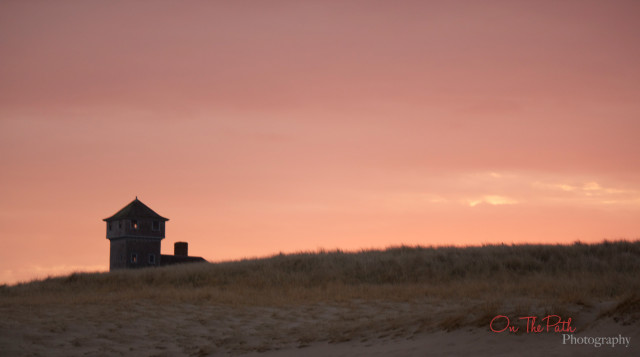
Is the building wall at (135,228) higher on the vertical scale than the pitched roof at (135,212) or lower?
lower

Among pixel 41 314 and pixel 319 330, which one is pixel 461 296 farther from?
pixel 41 314

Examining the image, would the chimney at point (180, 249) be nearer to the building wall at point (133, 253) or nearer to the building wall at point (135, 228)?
the building wall at point (135, 228)

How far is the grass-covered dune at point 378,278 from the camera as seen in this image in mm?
24781

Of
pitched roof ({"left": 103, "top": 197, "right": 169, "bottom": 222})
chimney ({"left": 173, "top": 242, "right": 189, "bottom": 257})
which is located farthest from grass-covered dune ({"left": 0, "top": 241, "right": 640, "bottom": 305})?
chimney ({"left": 173, "top": 242, "right": 189, "bottom": 257})

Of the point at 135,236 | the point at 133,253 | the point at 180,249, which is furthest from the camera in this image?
the point at 180,249

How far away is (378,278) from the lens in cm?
3200

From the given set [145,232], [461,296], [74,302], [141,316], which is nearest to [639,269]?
[461,296]

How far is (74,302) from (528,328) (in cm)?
1806

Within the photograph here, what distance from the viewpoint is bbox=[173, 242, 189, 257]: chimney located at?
67188 mm

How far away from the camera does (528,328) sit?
1152cm

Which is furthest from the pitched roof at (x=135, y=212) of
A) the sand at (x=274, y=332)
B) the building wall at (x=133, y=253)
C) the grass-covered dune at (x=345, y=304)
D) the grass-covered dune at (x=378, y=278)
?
the sand at (x=274, y=332)

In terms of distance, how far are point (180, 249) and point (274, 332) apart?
172ft

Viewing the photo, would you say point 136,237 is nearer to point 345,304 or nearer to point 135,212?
point 135,212

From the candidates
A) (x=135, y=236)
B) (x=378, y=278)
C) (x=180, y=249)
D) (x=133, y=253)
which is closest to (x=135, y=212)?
(x=135, y=236)
